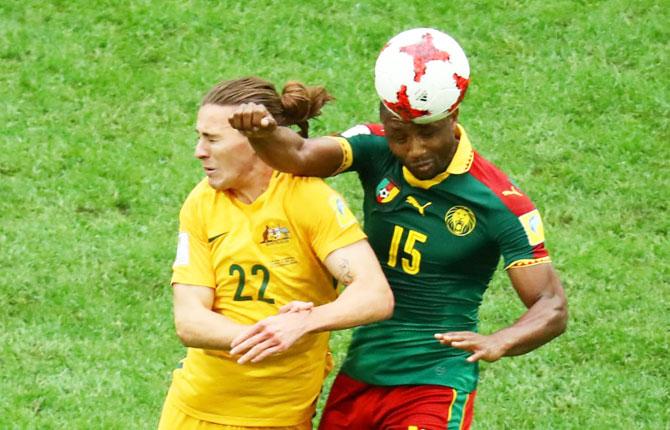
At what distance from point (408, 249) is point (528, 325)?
61 cm

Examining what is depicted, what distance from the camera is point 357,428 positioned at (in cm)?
689

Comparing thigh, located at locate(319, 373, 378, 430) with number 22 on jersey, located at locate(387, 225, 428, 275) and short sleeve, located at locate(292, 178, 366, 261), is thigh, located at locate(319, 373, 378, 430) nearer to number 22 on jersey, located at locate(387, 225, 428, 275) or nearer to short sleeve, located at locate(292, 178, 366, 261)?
number 22 on jersey, located at locate(387, 225, 428, 275)

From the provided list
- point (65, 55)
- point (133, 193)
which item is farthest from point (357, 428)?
point (65, 55)

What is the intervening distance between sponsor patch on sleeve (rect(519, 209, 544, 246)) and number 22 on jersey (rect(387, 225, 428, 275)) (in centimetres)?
41

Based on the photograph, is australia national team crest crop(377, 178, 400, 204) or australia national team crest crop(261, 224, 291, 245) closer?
australia national team crest crop(261, 224, 291, 245)

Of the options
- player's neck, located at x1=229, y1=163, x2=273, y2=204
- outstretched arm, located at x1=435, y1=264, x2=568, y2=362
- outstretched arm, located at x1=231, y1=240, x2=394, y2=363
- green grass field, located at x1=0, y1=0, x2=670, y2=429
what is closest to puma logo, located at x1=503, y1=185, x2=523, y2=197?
outstretched arm, located at x1=435, y1=264, x2=568, y2=362

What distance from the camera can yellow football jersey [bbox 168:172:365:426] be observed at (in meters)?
6.46

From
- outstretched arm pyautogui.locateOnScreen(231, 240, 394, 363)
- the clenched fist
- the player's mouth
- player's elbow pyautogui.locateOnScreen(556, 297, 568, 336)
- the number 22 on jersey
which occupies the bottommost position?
player's elbow pyautogui.locateOnScreen(556, 297, 568, 336)

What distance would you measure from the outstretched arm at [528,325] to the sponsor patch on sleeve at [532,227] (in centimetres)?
11

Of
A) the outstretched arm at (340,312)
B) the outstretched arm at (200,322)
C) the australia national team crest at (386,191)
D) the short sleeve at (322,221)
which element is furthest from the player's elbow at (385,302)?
the outstretched arm at (200,322)

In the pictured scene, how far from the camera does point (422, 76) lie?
248 inches

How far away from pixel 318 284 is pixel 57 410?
2.90 m

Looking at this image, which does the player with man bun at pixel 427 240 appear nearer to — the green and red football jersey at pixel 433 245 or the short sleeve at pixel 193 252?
the green and red football jersey at pixel 433 245

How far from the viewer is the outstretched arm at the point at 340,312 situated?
6141 millimetres
